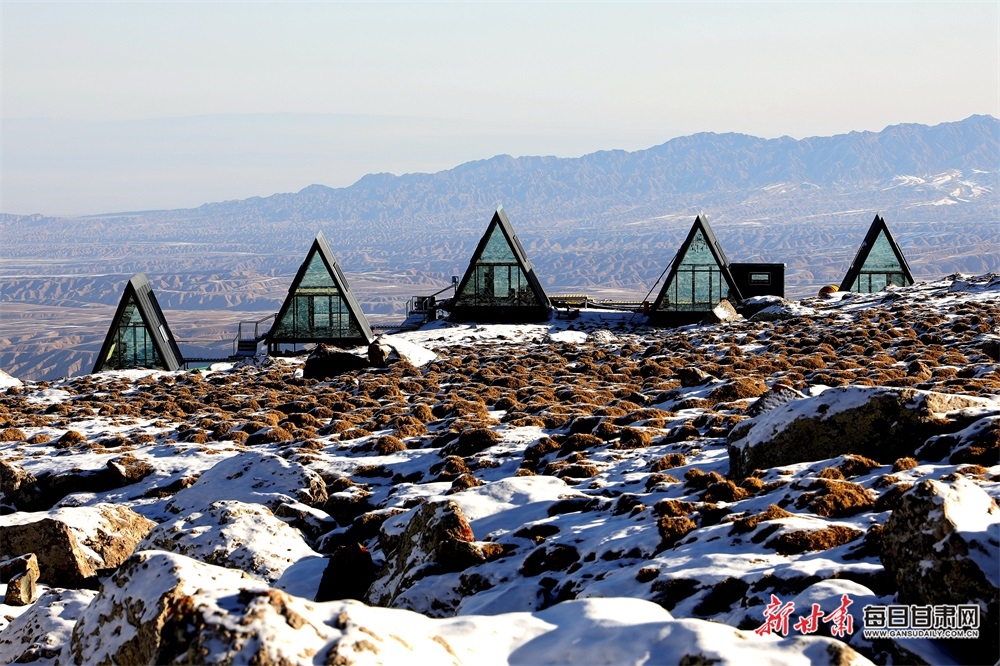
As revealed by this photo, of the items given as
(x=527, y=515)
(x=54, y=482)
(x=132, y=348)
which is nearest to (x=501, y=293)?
(x=132, y=348)

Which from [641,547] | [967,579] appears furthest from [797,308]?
[967,579]

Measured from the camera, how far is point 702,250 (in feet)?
138

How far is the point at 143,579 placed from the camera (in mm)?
7332

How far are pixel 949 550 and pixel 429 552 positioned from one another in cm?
518

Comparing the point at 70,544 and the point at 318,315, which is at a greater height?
the point at 318,315

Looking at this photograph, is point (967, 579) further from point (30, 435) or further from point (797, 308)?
point (797, 308)

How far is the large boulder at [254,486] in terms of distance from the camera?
1510 cm

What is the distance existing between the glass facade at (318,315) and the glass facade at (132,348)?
4.72m

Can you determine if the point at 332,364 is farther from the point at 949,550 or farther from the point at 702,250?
the point at 949,550

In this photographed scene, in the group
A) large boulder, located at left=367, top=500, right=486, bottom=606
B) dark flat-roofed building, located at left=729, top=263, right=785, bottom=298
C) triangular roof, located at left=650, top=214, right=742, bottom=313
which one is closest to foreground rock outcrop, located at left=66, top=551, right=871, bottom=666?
large boulder, located at left=367, top=500, right=486, bottom=606

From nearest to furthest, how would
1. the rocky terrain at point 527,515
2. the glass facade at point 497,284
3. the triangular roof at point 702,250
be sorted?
the rocky terrain at point 527,515
the triangular roof at point 702,250
the glass facade at point 497,284

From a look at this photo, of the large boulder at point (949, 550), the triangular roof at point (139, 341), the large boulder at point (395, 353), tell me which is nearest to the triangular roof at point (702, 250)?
the large boulder at point (395, 353)

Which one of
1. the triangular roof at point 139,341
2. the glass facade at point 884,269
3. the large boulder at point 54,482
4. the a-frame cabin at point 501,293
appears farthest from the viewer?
the glass facade at point 884,269

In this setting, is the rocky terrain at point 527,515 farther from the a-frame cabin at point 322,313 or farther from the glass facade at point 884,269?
the glass facade at point 884,269
